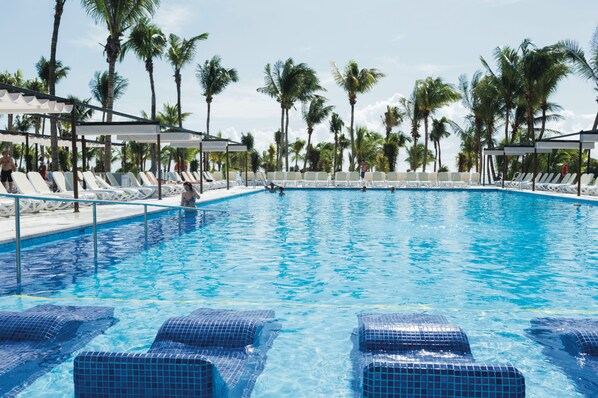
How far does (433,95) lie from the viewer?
135ft

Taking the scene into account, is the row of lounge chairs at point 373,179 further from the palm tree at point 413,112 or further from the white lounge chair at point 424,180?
the palm tree at point 413,112

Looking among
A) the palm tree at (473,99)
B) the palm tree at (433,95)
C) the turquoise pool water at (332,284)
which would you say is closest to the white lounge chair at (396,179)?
the palm tree at (433,95)

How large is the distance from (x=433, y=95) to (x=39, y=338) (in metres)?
39.5

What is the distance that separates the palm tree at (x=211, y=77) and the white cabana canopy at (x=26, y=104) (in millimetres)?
27731

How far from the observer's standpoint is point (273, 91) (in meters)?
40.9

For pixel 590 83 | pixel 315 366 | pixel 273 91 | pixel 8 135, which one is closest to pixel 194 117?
pixel 273 91

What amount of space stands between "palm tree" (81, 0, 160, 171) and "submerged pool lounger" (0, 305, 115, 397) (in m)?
16.4

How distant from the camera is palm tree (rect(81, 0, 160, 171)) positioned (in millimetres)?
20609

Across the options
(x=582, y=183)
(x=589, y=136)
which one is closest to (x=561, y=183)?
(x=582, y=183)

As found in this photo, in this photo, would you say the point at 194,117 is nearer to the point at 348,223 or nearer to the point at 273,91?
the point at 273,91

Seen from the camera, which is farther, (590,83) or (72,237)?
(590,83)

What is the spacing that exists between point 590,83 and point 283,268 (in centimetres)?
2684

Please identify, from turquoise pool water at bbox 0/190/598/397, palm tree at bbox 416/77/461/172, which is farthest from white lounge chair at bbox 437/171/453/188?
turquoise pool water at bbox 0/190/598/397

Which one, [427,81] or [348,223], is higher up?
[427,81]
